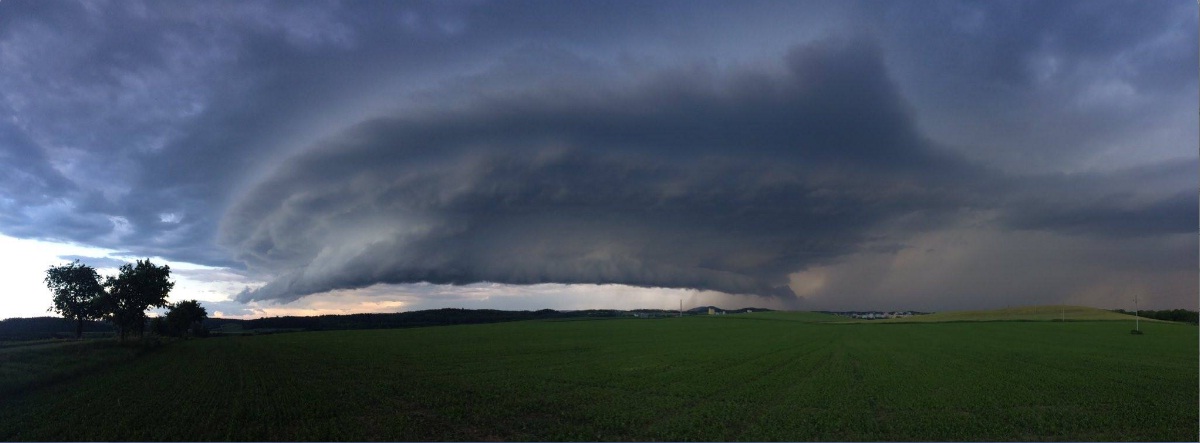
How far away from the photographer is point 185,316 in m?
131

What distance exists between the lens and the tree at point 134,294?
9025 centimetres

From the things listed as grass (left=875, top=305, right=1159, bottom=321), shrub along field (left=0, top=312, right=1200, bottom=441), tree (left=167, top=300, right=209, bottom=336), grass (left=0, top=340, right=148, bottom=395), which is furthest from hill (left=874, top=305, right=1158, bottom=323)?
tree (left=167, top=300, right=209, bottom=336)

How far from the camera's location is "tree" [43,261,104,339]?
86125mm

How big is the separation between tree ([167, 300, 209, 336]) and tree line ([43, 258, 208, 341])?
93.8ft

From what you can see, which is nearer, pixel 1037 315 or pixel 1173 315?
pixel 1037 315

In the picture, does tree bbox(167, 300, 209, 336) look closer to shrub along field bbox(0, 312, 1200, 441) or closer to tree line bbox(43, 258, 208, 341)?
tree line bbox(43, 258, 208, 341)

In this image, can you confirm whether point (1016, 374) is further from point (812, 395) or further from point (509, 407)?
point (509, 407)

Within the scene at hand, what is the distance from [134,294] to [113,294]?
2.90 metres

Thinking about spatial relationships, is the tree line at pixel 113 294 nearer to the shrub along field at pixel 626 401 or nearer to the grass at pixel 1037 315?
the shrub along field at pixel 626 401

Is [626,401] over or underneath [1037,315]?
over

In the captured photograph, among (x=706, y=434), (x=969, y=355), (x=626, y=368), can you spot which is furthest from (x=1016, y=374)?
(x=706, y=434)

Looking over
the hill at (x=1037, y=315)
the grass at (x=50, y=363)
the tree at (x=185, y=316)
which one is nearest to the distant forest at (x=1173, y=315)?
the hill at (x=1037, y=315)

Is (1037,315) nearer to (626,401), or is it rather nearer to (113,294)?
(626,401)

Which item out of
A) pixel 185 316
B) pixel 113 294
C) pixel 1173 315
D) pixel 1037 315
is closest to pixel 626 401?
pixel 113 294
